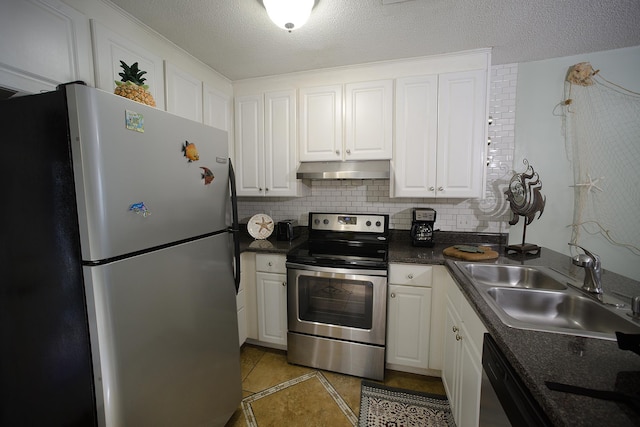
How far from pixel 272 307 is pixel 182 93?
6.09 ft

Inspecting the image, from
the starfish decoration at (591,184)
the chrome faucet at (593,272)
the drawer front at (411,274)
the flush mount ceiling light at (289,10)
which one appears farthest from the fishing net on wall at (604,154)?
the flush mount ceiling light at (289,10)

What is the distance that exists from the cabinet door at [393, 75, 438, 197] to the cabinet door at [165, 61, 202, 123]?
1.63m

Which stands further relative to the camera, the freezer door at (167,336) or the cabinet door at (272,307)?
the cabinet door at (272,307)

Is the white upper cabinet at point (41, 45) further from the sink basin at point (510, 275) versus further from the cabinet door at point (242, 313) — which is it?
the sink basin at point (510, 275)

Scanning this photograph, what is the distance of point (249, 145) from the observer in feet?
8.00

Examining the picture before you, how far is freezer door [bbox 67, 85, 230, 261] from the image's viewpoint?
2.70ft

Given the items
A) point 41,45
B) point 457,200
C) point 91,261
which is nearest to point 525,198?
point 457,200

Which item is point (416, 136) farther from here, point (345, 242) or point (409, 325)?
point (409, 325)

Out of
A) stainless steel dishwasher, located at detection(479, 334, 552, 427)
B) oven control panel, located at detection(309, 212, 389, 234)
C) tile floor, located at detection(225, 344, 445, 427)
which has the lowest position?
tile floor, located at detection(225, 344, 445, 427)

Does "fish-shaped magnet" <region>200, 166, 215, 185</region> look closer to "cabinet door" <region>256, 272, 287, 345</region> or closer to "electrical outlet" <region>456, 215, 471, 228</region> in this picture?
"cabinet door" <region>256, 272, 287, 345</region>

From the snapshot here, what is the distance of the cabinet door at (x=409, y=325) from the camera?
6.03ft

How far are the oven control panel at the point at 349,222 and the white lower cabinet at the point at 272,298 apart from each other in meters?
0.51

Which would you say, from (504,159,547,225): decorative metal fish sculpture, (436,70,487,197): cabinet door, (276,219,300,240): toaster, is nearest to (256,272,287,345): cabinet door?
(276,219,300,240): toaster

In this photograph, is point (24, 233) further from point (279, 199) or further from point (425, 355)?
point (425, 355)
